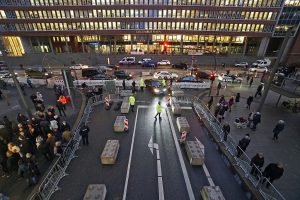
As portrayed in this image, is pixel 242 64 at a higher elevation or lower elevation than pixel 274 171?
lower

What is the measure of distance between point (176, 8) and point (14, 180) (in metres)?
50.4

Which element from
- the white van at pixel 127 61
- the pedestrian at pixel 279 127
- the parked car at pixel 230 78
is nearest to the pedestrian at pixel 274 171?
the pedestrian at pixel 279 127

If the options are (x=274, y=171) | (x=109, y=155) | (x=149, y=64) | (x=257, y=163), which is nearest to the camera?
(x=274, y=171)

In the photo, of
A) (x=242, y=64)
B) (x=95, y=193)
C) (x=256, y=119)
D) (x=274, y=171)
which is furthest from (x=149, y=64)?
(x=95, y=193)

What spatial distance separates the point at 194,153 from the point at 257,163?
3396 millimetres

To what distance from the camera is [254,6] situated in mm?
46688

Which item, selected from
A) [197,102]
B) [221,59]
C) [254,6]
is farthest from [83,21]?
[254,6]

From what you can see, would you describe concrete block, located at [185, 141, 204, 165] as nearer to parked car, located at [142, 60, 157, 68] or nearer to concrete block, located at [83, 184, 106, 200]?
concrete block, located at [83, 184, 106, 200]

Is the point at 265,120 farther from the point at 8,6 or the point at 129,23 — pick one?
the point at 8,6

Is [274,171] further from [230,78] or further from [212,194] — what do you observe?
[230,78]

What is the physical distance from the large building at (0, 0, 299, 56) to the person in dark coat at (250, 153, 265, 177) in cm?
4053

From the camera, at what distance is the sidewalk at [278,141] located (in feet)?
31.4

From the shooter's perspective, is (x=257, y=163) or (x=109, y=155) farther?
(x=109, y=155)

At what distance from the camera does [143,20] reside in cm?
4828
